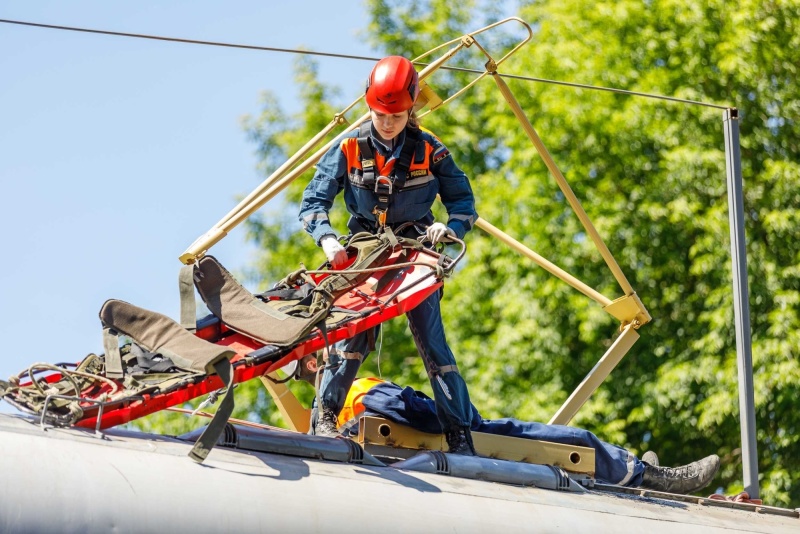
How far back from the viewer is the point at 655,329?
19703mm

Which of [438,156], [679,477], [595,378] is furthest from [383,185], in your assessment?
[679,477]

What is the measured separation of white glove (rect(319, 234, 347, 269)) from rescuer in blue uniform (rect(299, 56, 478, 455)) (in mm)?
25

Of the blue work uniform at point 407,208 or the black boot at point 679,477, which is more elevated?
the blue work uniform at point 407,208

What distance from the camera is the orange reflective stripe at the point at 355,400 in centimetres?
812

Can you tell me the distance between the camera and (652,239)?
20016 millimetres

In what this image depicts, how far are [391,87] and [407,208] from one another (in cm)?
A: 77

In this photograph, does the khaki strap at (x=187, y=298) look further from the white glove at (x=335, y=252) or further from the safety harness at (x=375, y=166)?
the safety harness at (x=375, y=166)

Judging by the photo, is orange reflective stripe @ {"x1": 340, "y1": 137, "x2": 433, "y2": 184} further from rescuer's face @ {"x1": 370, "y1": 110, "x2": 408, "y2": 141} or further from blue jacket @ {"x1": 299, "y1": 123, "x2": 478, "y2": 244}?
rescuer's face @ {"x1": 370, "y1": 110, "x2": 408, "y2": 141}

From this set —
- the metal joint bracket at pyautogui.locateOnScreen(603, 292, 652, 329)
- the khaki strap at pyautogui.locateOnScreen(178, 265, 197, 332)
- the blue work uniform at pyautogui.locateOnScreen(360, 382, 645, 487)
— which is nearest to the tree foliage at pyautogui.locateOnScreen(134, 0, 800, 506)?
the metal joint bracket at pyautogui.locateOnScreen(603, 292, 652, 329)

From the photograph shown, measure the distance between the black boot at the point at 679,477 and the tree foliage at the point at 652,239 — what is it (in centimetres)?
840

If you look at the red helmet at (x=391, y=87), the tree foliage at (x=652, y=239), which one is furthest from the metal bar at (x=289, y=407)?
the tree foliage at (x=652, y=239)

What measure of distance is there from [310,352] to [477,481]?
44.5 inches

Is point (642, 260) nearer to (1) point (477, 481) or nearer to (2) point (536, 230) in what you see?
(2) point (536, 230)

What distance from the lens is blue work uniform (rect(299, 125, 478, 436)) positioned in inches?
309
